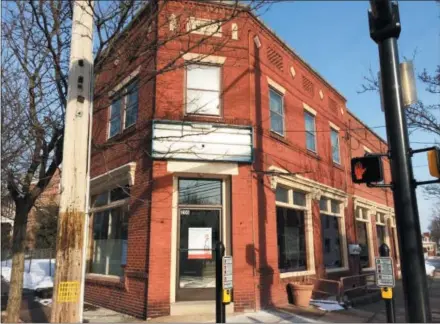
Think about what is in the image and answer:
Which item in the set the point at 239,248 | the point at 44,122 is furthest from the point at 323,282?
the point at 44,122

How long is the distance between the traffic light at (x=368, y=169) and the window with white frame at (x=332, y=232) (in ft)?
30.1

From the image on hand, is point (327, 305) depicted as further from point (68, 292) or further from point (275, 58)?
point (68, 292)

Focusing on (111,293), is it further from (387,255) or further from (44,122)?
(387,255)

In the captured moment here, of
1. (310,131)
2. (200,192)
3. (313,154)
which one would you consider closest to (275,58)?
(310,131)

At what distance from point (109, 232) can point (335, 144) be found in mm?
10178

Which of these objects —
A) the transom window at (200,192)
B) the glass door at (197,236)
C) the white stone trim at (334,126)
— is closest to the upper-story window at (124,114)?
the transom window at (200,192)

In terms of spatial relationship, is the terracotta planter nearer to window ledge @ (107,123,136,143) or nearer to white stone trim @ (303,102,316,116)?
window ledge @ (107,123,136,143)

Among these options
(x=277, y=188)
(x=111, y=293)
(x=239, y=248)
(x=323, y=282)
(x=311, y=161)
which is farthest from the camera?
(x=311, y=161)

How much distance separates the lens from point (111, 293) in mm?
11062

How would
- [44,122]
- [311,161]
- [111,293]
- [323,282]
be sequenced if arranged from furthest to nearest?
1. [311,161]
2. [323,282]
3. [111,293]
4. [44,122]

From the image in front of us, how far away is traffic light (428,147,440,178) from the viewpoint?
17.6ft

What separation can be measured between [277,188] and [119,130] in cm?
510

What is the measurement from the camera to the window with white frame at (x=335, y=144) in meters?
17.2

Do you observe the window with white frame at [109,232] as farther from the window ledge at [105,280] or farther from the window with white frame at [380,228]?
the window with white frame at [380,228]
